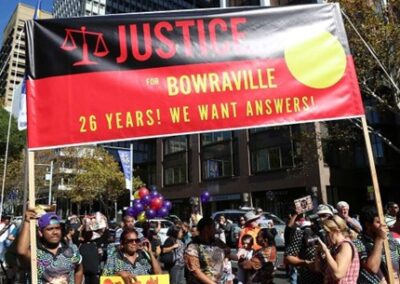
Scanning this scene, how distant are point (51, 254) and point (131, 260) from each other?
0.75 metres

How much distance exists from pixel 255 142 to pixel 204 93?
121 feet

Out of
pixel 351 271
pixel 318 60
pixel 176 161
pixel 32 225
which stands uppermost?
pixel 176 161

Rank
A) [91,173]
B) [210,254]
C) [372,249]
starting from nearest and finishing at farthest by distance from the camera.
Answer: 1. [372,249]
2. [210,254]
3. [91,173]

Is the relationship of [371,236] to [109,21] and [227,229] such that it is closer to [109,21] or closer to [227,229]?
Answer: [109,21]

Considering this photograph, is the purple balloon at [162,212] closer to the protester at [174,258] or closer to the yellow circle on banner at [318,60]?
the protester at [174,258]

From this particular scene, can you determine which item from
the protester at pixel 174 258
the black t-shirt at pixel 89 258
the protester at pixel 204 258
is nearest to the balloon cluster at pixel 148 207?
the protester at pixel 174 258

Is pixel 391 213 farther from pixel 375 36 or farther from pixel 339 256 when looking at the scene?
pixel 375 36

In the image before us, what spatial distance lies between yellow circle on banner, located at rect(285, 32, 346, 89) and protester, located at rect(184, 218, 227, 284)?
1652mm

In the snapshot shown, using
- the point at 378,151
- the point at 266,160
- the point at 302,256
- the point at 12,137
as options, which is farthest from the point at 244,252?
the point at 266,160

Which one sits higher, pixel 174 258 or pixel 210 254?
pixel 210 254

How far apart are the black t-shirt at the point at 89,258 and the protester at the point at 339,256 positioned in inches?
172

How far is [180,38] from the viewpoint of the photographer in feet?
14.9

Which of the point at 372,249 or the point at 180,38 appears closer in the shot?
the point at 372,249

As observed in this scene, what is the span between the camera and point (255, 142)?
135 feet
